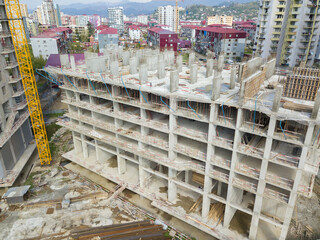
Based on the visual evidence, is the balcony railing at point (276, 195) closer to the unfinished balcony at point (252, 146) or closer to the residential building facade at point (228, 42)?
the unfinished balcony at point (252, 146)

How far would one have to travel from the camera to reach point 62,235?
91.6 feet

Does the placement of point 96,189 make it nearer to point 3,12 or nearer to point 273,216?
point 273,216

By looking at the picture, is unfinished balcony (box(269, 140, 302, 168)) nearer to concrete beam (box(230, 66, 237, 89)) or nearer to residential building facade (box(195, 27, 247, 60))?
concrete beam (box(230, 66, 237, 89))

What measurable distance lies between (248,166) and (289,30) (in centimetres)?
7013

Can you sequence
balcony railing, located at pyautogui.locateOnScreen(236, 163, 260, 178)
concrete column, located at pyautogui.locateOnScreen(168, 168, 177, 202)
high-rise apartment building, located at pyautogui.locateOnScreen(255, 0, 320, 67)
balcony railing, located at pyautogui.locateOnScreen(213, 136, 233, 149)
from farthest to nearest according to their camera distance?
high-rise apartment building, located at pyautogui.locateOnScreen(255, 0, 320, 67), concrete column, located at pyautogui.locateOnScreen(168, 168, 177, 202), balcony railing, located at pyautogui.locateOnScreen(213, 136, 233, 149), balcony railing, located at pyautogui.locateOnScreen(236, 163, 260, 178)

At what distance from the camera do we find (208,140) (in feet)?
82.0

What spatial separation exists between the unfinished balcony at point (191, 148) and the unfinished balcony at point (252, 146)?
4.47 metres

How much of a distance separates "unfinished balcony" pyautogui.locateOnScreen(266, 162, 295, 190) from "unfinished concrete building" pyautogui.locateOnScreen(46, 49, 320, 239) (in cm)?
9

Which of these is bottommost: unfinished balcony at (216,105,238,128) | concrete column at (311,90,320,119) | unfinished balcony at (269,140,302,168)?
unfinished balcony at (269,140,302,168)

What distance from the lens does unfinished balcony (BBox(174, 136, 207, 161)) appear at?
26883 mm

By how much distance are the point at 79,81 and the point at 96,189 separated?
1621 cm

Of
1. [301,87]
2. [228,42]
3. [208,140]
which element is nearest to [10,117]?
[208,140]

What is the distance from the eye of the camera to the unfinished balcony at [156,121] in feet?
92.4

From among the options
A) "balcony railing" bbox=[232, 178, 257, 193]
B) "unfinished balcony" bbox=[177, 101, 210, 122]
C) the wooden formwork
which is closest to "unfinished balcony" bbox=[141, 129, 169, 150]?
"unfinished balcony" bbox=[177, 101, 210, 122]
